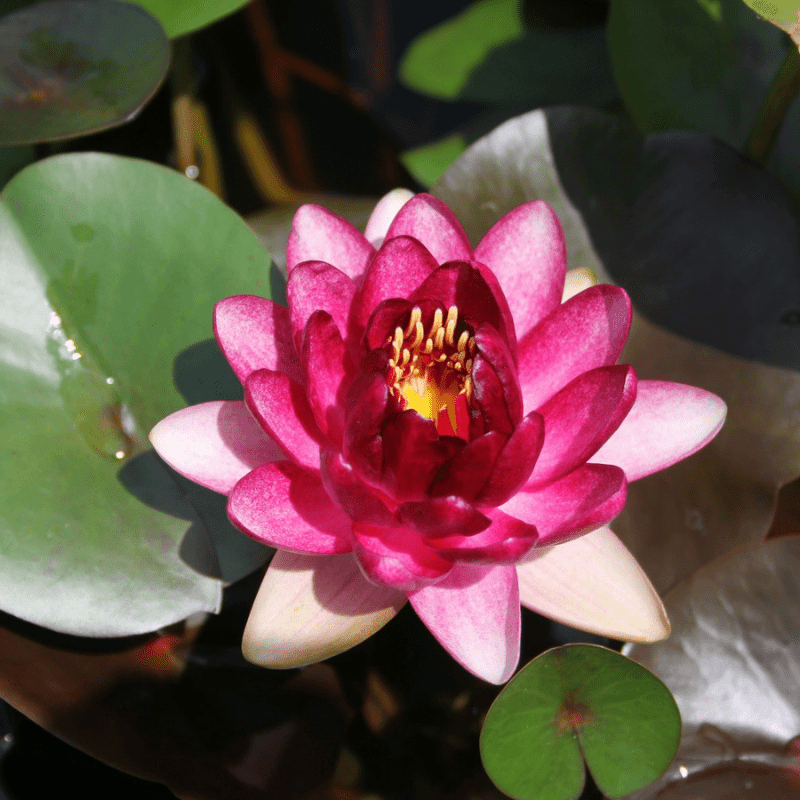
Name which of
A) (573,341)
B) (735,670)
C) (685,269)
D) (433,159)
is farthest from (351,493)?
(433,159)

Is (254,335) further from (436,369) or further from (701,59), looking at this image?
(701,59)

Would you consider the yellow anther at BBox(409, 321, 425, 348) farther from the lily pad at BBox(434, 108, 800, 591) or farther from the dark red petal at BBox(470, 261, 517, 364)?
the lily pad at BBox(434, 108, 800, 591)

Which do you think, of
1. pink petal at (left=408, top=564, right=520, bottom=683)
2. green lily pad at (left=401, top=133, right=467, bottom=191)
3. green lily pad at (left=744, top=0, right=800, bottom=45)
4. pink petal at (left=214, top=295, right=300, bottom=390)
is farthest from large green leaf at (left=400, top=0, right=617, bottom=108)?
pink petal at (left=408, top=564, right=520, bottom=683)

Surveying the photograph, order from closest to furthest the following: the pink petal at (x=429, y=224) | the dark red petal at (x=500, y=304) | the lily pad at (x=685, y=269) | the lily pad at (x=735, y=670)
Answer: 1. the dark red petal at (x=500, y=304)
2. the pink petal at (x=429, y=224)
3. the lily pad at (x=735, y=670)
4. the lily pad at (x=685, y=269)

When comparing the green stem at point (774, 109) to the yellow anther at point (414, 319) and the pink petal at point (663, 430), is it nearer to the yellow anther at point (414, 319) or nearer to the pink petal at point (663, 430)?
the pink petal at point (663, 430)

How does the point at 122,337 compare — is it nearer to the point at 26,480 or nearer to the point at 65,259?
the point at 65,259

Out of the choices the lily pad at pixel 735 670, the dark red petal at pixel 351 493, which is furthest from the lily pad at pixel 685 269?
the dark red petal at pixel 351 493

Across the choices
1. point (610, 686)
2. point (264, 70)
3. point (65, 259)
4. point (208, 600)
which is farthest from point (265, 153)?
point (610, 686)
